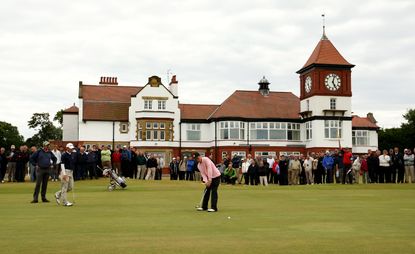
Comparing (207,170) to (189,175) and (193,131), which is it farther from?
(193,131)

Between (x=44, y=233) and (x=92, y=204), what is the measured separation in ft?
25.2

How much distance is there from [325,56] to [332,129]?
873 centimetres

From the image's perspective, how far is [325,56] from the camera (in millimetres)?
66312

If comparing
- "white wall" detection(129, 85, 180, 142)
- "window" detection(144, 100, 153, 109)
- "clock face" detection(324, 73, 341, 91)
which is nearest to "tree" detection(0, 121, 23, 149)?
"white wall" detection(129, 85, 180, 142)

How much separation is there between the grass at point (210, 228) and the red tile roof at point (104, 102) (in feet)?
160

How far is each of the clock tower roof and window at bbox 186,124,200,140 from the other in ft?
48.0

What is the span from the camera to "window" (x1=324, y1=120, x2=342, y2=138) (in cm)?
6462

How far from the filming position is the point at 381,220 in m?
13.4

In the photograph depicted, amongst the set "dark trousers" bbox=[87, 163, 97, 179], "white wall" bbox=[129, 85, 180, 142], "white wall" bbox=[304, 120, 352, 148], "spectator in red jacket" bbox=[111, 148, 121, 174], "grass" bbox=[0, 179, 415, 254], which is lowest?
"grass" bbox=[0, 179, 415, 254]

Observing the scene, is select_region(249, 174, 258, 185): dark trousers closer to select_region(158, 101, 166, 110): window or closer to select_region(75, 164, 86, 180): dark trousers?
select_region(75, 164, 86, 180): dark trousers

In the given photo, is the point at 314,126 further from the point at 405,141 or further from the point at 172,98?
the point at 405,141

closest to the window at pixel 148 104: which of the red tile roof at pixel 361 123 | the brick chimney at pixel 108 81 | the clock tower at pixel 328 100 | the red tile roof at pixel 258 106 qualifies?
the red tile roof at pixel 258 106

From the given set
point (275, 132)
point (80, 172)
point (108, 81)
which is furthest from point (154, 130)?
point (80, 172)

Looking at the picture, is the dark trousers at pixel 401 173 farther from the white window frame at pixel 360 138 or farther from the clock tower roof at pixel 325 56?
the white window frame at pixel 360 138
